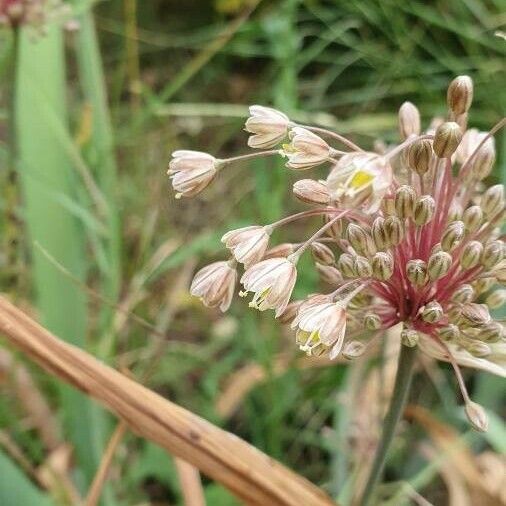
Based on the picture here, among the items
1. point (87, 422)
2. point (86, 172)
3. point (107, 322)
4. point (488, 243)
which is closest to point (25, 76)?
point (86, 172)

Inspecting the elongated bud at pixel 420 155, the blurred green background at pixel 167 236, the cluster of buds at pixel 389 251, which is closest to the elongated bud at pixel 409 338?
the cluster of buds at pixel 389 251

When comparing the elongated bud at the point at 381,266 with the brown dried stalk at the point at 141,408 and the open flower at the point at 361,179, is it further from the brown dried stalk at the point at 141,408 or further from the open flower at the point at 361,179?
the brown dried stalk at the point at 141,408

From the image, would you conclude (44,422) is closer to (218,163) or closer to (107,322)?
(107,322)

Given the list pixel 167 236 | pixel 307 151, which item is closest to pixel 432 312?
pixel 307 151

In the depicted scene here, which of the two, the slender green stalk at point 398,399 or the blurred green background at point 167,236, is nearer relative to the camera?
the slender green stalk at point 398,399

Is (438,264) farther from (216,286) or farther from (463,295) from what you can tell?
(216,286)

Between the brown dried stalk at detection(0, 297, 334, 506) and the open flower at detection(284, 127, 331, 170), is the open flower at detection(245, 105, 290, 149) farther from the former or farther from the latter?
the brown dried stalk at detection(0, 297, 334, 506)

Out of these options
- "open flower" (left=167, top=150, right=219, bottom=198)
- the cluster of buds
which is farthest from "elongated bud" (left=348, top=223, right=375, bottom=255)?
"open flower" (left=167, top=150, right=219, bottom=198)
